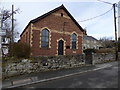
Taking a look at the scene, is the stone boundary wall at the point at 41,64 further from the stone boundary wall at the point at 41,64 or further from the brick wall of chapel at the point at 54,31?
the brick wall of chapel at the point at 54,31

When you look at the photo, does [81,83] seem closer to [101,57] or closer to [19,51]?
[19,51]

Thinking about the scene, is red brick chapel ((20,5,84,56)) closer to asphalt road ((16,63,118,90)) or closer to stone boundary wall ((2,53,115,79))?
stone boundary wall ((2,53,115,79))

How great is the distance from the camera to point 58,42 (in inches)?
915

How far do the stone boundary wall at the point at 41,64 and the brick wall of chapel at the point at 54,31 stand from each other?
26.2 ft

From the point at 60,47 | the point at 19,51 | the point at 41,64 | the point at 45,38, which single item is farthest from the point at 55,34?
the point at 19,51

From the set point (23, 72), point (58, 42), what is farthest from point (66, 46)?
point (23, 72)

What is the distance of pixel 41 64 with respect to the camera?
37.5 feet

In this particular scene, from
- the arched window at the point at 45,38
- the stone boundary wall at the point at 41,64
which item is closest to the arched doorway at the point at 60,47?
the arched window at the point at 45,38

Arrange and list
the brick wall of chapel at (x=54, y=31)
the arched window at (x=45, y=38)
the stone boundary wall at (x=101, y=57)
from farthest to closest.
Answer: the arched window at (x=45, y=38) → the brick wall of chapel at (x=54, y=31) → the stone boundary wall at (x=101, y=57)

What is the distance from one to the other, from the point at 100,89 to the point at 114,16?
15952 millimetres

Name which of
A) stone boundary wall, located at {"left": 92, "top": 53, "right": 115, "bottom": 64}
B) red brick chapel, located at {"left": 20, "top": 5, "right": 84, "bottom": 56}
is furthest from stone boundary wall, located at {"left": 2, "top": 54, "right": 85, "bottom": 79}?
red brick chapel, located at {"left": 20, "top": 5, "right": 84, "bottom": 56}

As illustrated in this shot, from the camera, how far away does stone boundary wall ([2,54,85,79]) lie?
9.90 meters

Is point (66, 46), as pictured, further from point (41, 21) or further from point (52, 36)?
point (41, 21)

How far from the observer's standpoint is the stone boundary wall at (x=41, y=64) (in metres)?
9.90
